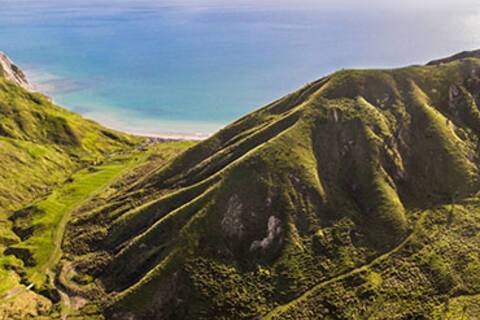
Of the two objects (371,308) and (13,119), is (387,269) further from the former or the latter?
(13,119)

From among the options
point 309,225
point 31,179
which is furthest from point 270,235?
point 31,179

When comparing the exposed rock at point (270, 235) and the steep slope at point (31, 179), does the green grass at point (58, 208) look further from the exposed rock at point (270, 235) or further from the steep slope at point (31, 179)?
the exposed rock at point (270, 235)

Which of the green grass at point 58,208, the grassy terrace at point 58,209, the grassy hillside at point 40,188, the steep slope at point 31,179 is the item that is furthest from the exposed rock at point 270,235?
the green grass at point 58,208

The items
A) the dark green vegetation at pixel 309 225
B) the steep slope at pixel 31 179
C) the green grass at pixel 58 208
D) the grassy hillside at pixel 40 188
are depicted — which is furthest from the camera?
the green grass at pixel 58 208

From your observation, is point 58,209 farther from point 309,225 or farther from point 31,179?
point 309,225

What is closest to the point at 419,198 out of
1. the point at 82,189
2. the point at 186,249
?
the point at 186,249
